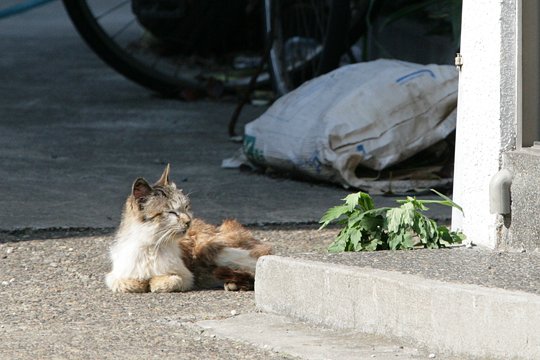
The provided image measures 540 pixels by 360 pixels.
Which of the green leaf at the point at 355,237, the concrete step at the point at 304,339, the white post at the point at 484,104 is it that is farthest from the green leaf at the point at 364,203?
the concrete step at the point at 304,339

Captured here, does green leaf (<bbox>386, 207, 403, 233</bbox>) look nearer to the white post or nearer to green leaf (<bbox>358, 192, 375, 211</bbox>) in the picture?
green leaf (<bbox>358, 192, 375, 211</bbox>)

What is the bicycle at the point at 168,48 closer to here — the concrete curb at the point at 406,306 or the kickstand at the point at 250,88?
the kickstand at the point at 250,88

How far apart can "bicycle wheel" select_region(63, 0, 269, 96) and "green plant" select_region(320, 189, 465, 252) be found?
18.8ft

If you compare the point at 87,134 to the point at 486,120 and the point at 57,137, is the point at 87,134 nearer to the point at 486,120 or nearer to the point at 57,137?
the point at 57,137

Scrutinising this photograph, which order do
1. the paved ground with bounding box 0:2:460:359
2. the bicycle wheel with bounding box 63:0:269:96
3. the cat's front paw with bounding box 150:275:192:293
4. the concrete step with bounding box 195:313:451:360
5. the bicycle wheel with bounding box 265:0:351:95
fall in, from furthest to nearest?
the bicycle wheel with bounding box 63:0:269:96
the bicycle wheel with bounding box 265:0:351:95
the cat's front paw with bounding box 150:275:192:293
the paved ground with bounding box 0:2:460:359
the concrete step with bounding box 195:313:451:360

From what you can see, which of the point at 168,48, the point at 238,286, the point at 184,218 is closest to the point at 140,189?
the point at 184,218

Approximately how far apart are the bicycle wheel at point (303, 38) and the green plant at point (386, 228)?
4123 mm

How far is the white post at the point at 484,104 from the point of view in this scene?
488cm

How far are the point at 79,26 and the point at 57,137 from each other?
1.69 m

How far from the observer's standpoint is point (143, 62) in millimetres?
10922

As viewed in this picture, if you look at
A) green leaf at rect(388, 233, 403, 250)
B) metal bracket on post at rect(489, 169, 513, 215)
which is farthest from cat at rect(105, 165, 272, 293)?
metal bracket on post at rect(489, 169, 513, 215)

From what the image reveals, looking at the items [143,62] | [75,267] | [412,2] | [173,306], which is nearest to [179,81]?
[143,62]

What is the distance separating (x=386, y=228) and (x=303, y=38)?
5.61m

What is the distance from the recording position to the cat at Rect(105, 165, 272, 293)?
5145 mm
